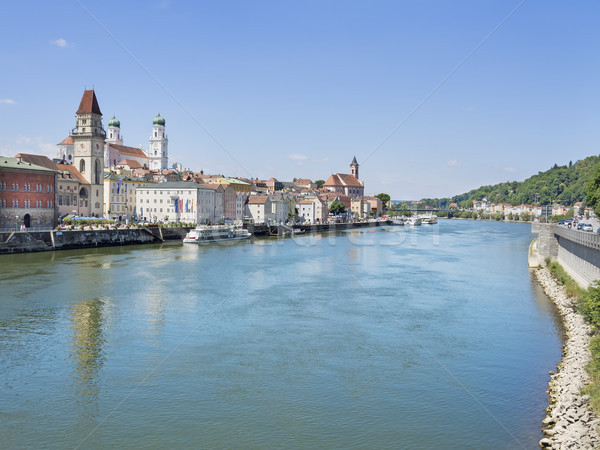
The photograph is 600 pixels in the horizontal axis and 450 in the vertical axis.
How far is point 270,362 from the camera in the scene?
13883 mm

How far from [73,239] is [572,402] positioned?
38255 millimetres

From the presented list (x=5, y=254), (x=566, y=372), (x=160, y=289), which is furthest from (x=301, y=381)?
(x=5, y=254)

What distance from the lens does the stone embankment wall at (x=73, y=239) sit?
119ft

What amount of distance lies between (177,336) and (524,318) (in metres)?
12.4

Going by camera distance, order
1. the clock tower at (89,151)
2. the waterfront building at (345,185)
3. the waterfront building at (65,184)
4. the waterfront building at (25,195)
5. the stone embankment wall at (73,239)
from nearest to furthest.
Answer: the stone embankment wall at (73,239)
the waterfront building at (25,195)
the waterfront building at (65,184)
the clock tower at (89,151)
the waterfront building at (345,185)

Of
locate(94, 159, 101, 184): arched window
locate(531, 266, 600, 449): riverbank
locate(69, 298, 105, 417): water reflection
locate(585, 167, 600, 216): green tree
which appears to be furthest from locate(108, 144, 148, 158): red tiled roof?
locate(531, 266, 600, 449): riverbank

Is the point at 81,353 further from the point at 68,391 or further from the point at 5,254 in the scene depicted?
the point at 5,254

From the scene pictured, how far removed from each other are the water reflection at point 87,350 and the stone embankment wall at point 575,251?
16309 mm

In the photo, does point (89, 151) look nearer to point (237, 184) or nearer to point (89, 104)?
point (89, 104)

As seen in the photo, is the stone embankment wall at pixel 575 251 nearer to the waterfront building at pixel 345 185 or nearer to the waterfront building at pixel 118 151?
the waterfront building at pixel 118 151

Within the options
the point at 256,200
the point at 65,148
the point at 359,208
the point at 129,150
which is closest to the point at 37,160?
the point at 256,200

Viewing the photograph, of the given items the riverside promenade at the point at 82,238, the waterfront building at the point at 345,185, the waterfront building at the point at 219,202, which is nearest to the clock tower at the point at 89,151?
the riverside promenade at the point at 82,238

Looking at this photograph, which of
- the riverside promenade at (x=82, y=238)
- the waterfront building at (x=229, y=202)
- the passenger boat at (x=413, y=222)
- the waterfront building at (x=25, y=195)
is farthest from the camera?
the passenger boat at (x=413, y=222)

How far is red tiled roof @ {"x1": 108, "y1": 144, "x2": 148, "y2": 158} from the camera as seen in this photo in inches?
4027
